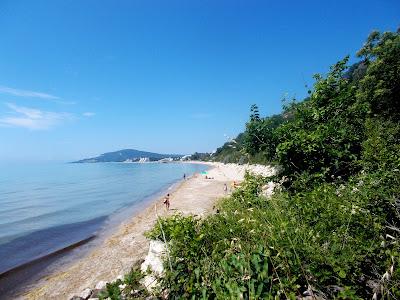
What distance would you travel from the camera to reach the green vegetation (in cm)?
276

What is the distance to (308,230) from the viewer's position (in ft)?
12.4

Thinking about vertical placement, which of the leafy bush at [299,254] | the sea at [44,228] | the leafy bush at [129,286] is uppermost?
the leafy bush at [299,254]

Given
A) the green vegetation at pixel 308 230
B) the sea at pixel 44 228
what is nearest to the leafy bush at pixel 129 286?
the green vegetation at pixel 308 230

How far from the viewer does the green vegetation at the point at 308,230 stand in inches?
109

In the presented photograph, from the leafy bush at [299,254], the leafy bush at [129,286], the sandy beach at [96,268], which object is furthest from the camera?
the sandy beach at [96,268]

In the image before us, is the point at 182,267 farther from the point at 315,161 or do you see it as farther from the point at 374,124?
the point at 374,124

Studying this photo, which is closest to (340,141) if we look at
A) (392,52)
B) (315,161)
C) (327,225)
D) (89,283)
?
(315,161)

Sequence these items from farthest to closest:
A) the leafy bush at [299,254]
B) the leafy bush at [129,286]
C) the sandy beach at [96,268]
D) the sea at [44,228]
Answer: the sea at [44,228]
the sandy beach at [96,268]
the leafy bush at [129,286]
the leafy bush at [299,254]

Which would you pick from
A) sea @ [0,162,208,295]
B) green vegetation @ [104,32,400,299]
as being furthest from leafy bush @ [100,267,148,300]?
sea @ [0,162,208,295]

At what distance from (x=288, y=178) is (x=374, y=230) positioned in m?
5.21

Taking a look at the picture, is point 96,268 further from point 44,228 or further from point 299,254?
point 299,254

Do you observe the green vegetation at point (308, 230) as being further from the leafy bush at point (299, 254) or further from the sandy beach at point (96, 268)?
the sandy beach at point (96, 268)

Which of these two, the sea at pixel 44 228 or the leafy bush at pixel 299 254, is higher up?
the leafy bush at pixel 299 254

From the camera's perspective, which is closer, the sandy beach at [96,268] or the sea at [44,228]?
the sandy beach at [96,268]
